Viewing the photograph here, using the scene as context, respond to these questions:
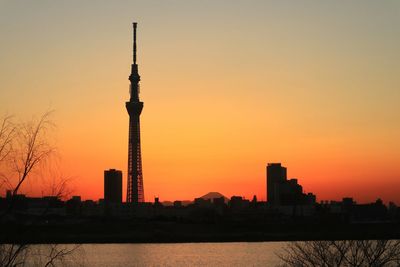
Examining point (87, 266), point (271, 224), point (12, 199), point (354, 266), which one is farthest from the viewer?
point (271, 224)

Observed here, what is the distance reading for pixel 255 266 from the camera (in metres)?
65.9

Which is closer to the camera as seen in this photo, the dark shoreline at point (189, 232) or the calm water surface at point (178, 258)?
the calm water surface at point (178, 258)

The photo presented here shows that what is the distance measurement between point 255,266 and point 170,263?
408 inches

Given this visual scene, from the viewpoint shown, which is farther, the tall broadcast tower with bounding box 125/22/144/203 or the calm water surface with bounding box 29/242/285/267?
the tall broadcast tower with bounding box 125/22/144/203

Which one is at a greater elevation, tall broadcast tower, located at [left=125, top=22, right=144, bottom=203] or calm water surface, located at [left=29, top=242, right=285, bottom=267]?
tall broadcast tower, located at [left=125, top=22, right=144, bottom=203]

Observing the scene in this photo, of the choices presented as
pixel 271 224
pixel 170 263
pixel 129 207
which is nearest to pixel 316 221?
pixel 271 224

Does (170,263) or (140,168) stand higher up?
(140,168)

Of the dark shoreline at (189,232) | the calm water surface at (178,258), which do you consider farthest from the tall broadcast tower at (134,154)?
the calm water surface at (178,258)

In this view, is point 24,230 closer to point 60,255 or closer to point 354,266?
point 60,255

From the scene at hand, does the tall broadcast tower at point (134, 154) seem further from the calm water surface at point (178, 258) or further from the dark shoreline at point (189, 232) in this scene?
the calm water surface at point (178, 258)

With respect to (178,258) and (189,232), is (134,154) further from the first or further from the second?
(178,258)

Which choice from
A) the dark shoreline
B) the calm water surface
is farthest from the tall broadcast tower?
the calm water surface

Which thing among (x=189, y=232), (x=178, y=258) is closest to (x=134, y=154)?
(x=189, y=232)

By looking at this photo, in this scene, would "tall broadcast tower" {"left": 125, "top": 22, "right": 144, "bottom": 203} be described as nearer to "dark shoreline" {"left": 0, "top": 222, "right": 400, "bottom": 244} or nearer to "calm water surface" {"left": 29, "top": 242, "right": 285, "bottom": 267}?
"dark shoreline" {"left": 0, "top": 222, "right": 400, "bottom": 244}
